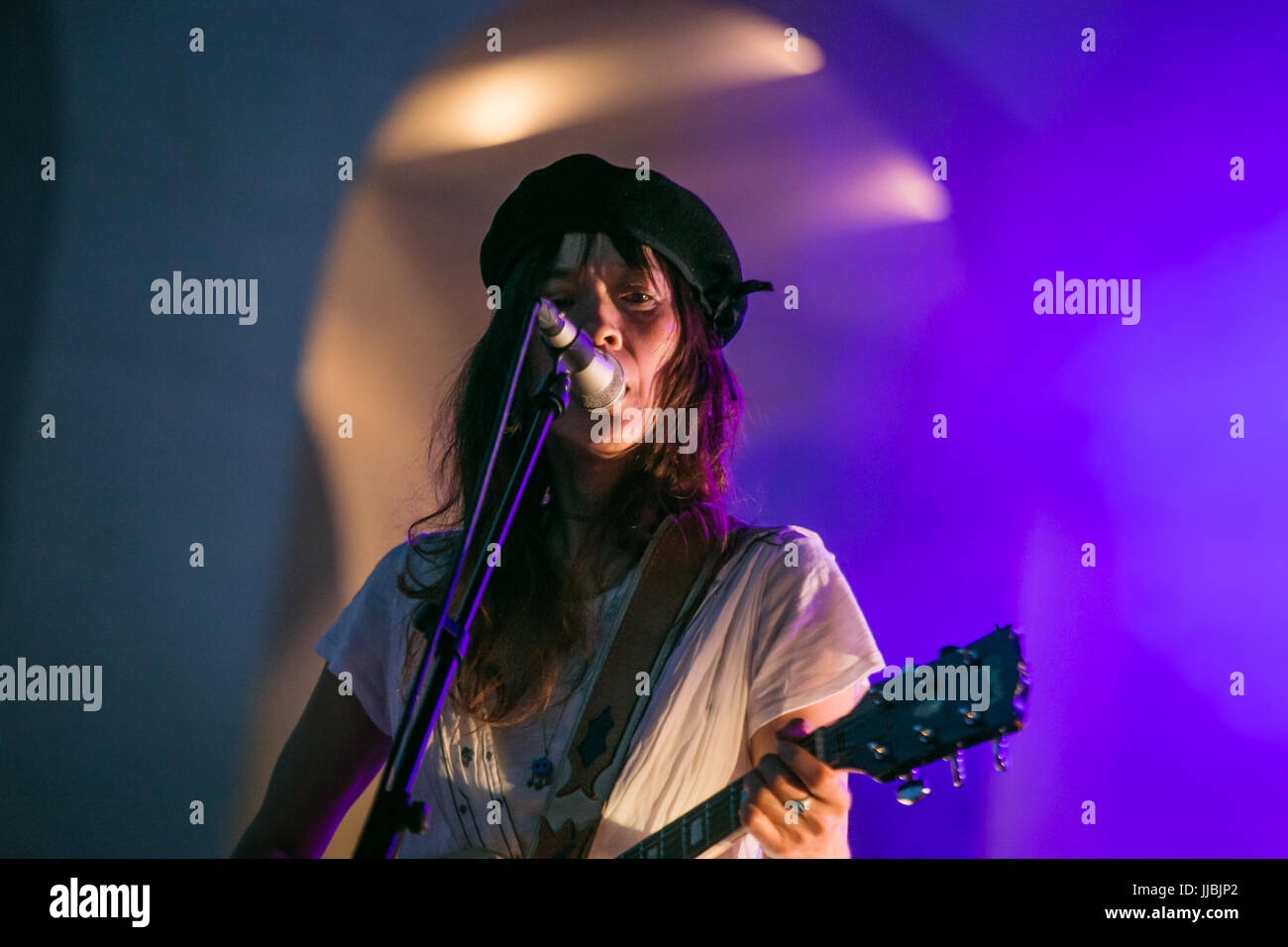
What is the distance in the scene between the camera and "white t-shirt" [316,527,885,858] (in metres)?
1.94

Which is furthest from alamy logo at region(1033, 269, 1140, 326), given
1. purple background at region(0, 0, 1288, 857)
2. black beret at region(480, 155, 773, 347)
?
black beret at region(480, 155, 773, 347)

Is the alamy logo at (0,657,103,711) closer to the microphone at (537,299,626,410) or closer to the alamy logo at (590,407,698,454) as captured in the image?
the alamy logo at (590,407,698,454)

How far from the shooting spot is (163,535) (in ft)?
→ 8.30

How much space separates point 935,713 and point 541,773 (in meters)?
0.78

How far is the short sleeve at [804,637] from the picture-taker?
1.93 m

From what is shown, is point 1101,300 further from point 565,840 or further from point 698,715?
point 565,840

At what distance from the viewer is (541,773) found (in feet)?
6.51

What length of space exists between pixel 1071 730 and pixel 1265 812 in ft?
1.34

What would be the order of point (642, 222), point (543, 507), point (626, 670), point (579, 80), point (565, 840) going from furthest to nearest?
1. point (579, 80)
2. point (543, 507)
3. point (642, 222)
4. point (626, 670)
5. point (565, 840)

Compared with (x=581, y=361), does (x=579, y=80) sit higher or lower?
higher

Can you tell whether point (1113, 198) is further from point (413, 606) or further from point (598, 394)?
Answer: point (413, 606)

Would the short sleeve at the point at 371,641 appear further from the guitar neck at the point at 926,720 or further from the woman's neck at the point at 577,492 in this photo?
the guitar neck at the point at 926,720
